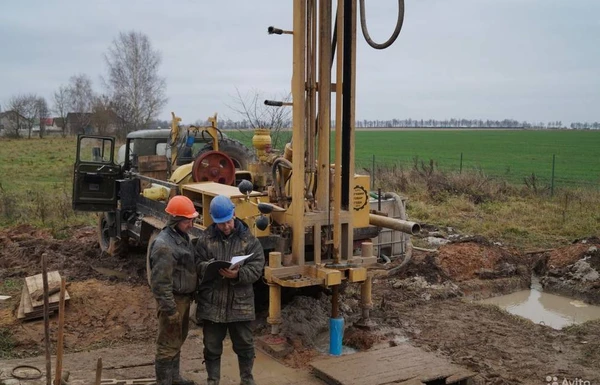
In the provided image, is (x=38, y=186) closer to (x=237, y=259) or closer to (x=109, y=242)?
(x=109, y=242)

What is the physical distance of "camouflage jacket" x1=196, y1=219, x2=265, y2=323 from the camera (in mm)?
5180

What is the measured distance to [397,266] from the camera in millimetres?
10000

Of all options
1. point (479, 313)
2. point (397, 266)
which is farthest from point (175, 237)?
point (397, 266)

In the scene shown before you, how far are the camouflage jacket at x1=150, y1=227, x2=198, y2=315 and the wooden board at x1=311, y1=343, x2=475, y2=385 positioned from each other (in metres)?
1.54

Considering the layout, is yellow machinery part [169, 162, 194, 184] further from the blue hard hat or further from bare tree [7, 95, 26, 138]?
bare tree [7, 95, 26, 138]

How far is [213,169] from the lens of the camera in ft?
27.3

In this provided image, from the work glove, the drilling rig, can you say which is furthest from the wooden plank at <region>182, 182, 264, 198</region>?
the work glove

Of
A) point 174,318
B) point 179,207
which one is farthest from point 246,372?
point 179,207

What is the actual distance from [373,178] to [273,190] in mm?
13877

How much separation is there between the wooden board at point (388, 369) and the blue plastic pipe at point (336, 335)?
240mm

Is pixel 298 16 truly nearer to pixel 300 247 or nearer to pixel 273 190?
pixel 273 190

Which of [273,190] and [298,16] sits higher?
[298,16]

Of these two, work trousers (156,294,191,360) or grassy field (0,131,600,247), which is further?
grassy field (0,131,600,247)

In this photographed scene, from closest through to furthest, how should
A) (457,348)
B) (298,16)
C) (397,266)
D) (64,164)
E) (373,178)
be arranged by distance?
(298,16) → (457,348) → (397,266) → (373,178) → (64,164)
